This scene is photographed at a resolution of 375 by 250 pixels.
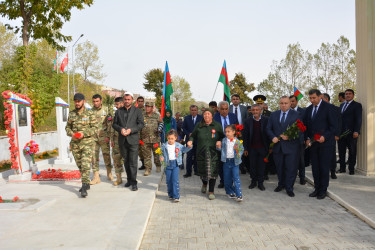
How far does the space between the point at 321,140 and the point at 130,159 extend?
12.9 feet

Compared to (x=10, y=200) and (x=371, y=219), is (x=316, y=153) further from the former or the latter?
(x=10, y=200)

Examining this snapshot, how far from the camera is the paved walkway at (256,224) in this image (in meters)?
3.62

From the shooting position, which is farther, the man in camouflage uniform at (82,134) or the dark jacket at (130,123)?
the dark jacket at (130,123)

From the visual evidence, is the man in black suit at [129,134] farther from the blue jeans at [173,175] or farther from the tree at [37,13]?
the tree at [37,13]

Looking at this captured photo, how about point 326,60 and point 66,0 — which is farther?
point 326,60

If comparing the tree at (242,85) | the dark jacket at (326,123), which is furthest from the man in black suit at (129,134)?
the tree at (242,85)

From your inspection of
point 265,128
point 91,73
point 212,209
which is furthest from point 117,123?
point 91,73

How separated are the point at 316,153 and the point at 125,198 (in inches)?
155

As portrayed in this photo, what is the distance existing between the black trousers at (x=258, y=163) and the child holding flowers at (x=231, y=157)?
100cm

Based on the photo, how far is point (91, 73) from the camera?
40.3 metres

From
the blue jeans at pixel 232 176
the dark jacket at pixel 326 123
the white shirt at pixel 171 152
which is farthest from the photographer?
the dark jacket at pixel 326 123

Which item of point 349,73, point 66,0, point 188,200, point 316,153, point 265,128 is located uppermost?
point 66,0

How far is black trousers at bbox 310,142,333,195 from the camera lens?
5.76 m

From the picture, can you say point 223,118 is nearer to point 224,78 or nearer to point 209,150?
point 209,150
